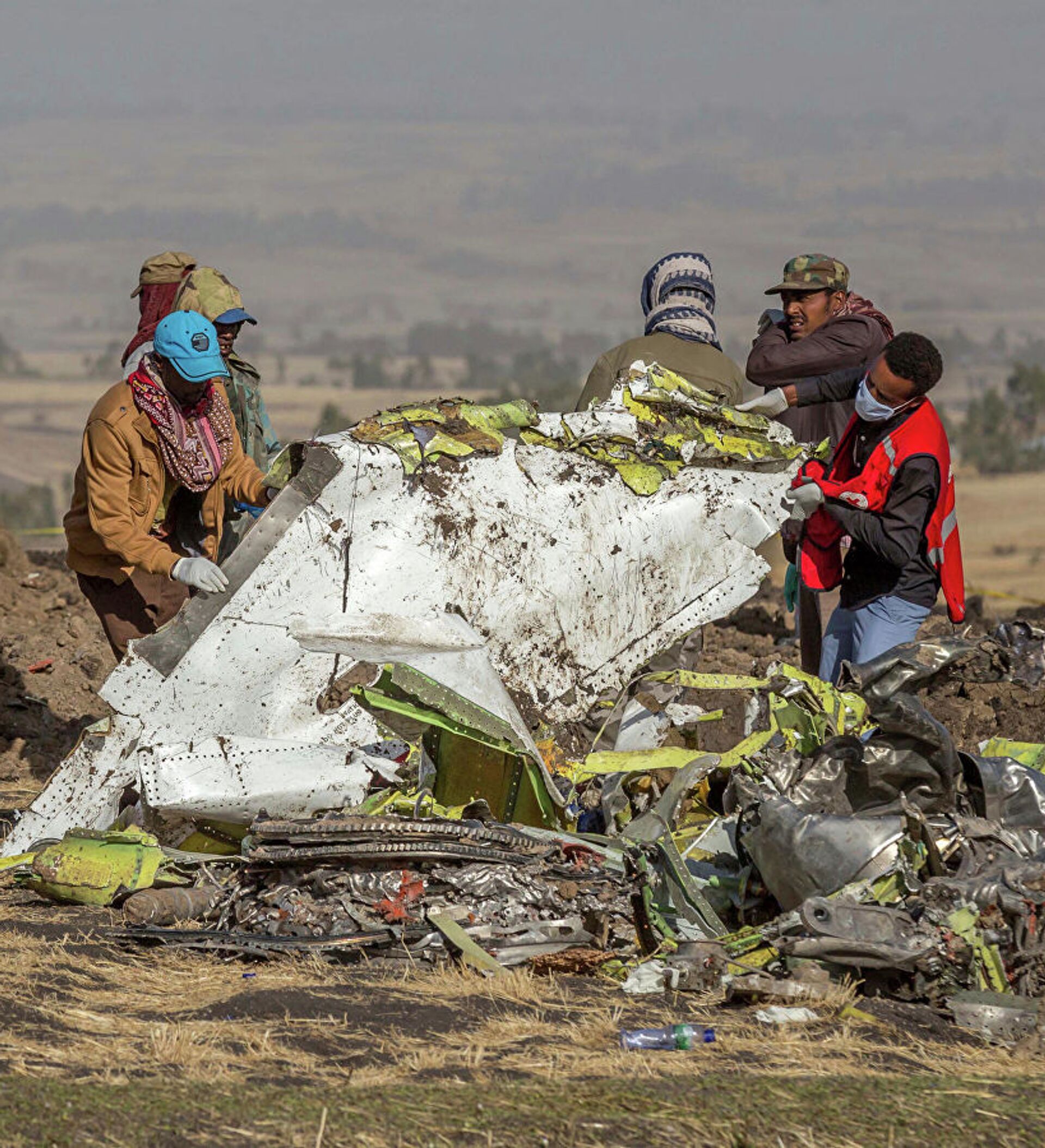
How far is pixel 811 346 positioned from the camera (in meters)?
7.05

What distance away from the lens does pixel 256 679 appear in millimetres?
5977

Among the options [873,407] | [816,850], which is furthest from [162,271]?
[816,850]

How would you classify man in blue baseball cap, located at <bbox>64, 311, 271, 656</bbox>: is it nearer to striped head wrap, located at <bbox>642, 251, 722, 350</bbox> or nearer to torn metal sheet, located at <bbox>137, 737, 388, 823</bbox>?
torn metal sheet, located at <bbox>137, 737, 388, 823</bbox>

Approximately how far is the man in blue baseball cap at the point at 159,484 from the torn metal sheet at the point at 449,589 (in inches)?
11.8

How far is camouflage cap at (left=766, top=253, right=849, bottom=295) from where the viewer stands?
7348 mm

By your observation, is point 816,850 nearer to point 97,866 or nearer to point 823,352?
point 97,866

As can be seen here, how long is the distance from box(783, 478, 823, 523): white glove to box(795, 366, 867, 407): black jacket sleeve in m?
0.47

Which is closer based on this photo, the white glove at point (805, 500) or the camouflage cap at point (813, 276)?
the white glove at point (805, 500)

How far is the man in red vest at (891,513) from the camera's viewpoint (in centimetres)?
615

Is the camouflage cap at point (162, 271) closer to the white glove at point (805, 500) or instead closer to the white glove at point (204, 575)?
the white glove at point (204, 575)

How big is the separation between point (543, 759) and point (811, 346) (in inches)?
88.3

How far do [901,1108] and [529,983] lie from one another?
4.27 ft

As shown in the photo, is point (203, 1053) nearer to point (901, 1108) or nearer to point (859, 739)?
point (901, 1108)

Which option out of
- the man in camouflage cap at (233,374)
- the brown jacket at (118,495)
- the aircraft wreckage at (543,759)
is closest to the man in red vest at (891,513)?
the aircraft wreckage at (543,759)
